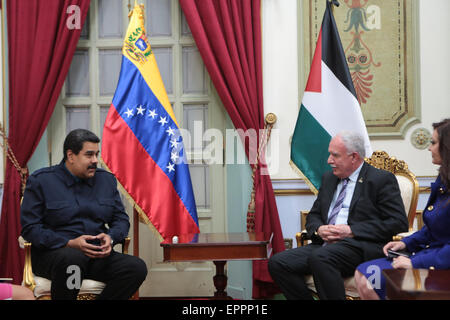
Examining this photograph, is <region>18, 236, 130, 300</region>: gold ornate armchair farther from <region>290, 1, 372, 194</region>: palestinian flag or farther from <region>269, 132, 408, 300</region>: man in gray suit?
<region>290, 1, 372, 194</region>: palestinian flag

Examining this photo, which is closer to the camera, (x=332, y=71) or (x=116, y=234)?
(x=116, y=234)

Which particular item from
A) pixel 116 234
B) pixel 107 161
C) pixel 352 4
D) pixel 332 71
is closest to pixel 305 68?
pixel 332 71

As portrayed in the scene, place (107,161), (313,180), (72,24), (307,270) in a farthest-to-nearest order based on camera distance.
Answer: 1. (72,24)
2. (313,180)
3. (107,161)
4. (307,270)

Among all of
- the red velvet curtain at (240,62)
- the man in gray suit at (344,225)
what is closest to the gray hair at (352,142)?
the man in gray suit at (344,225)

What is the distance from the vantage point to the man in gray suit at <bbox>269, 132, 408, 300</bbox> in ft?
8.68

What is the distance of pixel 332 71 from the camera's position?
147 inches

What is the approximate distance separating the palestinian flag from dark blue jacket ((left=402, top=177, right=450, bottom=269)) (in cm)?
132

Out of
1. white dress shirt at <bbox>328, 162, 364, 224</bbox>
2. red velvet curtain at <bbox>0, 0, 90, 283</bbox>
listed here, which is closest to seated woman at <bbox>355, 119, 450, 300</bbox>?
white dress shirt at <bbox>328, 162, 364, 224</bbox>

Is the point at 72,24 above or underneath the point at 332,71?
above

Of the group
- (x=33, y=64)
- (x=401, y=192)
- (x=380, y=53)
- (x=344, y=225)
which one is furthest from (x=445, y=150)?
(x=33, y=64)

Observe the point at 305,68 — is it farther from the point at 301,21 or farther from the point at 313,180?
the point at 313,180

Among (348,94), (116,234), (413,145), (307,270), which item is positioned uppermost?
(348,94)

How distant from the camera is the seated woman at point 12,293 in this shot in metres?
1.98

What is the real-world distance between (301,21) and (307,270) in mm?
2227
